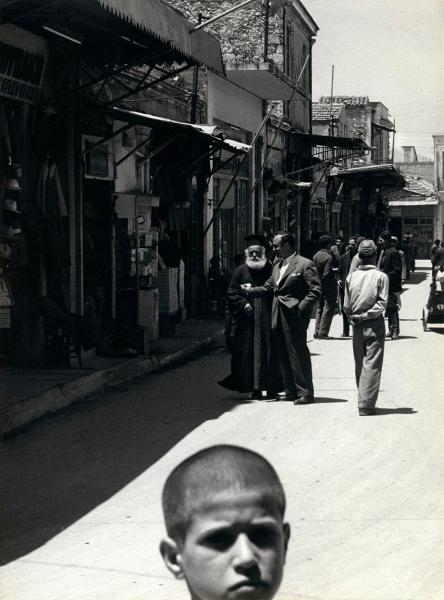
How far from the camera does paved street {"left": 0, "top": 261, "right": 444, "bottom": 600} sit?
5.79 meters

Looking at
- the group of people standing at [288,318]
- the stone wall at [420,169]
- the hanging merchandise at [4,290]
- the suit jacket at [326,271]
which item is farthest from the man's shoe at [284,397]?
the stone wall at [420,169]

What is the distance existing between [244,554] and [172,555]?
199 millimetres

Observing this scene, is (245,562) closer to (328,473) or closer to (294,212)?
(328,473)

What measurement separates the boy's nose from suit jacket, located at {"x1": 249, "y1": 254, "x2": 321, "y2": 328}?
9.68 meters

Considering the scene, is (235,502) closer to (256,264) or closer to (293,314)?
(293,314)

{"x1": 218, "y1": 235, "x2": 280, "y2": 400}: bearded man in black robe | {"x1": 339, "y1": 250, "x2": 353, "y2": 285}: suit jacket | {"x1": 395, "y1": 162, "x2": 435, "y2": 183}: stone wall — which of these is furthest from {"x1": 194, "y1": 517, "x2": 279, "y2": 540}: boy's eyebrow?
{"x1": 395, "y1": 162, "x2": 435, "y2": 183}: stone wall

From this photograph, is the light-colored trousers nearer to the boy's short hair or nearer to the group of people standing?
the group of people standing

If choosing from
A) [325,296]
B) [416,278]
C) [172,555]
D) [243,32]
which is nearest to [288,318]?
[325,296]

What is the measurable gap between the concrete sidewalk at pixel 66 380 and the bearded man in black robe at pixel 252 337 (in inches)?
62.0

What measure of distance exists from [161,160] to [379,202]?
44.4 meters

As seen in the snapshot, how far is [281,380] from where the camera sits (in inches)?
481

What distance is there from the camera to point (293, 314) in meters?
11.9

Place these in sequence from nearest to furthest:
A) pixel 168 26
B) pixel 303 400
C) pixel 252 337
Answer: pixel 303 400, pixel 252 337, pixel 168 26

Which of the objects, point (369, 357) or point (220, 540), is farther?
point (369, 357)
